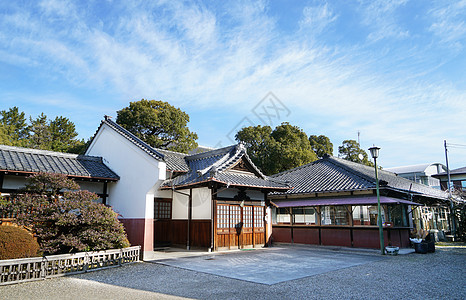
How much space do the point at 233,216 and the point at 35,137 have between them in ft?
78.8

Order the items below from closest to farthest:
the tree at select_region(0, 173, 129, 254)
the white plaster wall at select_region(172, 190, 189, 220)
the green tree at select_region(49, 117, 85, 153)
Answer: the tree at select_region(0, 173, 129, 254), the white plaster wall at select_region(172, 190, 189, 220), the green tree at select_region(49, 117, 85, 153)

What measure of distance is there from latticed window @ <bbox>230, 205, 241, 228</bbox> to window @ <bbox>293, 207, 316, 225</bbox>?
414 centimetres

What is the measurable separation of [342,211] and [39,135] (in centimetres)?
2781

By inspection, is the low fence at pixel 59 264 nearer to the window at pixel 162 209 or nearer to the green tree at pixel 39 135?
the window at pixel 162 209

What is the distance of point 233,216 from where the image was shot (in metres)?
13.8

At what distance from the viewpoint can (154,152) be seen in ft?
39.9

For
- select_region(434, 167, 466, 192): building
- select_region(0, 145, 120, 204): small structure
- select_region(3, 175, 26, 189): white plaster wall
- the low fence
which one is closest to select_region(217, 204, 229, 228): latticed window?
the low fence

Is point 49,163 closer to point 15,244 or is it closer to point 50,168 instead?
point 50,168

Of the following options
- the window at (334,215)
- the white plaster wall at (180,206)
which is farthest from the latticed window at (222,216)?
the window at (334,215)

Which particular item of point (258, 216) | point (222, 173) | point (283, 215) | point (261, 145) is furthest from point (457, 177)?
point (222, 173)

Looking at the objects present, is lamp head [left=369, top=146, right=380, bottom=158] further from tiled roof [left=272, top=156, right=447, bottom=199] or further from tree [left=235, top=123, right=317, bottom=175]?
tree [left=235, top=123, right=317, bottom=175]

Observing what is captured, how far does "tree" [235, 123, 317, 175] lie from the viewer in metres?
27.8

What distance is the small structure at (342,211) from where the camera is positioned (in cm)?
1425

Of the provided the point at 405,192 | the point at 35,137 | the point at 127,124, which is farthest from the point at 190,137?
the point at 405,192
